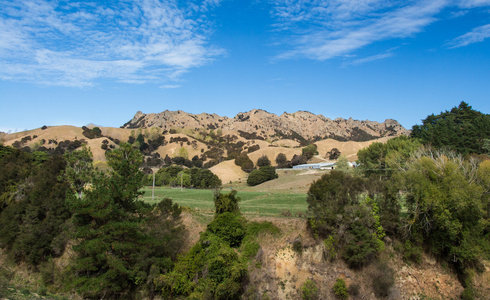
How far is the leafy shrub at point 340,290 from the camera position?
981 inches

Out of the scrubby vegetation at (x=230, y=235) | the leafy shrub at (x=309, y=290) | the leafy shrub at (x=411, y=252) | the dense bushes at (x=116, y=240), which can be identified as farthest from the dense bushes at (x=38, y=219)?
the leafy shrub at (x=411, y=252)

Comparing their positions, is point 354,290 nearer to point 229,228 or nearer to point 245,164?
point 229,228

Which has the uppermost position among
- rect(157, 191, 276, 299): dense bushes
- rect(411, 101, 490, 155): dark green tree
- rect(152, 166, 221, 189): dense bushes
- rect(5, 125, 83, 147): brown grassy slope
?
rect(5, 125, 83, 147): brown grassy slope

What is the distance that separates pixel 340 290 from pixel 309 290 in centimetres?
238

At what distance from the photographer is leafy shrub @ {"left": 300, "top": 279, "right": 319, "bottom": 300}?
24969mm

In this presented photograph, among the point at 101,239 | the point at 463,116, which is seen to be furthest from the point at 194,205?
the point at 463,116

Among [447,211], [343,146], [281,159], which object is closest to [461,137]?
[447,211]

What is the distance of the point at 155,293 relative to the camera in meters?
26.0

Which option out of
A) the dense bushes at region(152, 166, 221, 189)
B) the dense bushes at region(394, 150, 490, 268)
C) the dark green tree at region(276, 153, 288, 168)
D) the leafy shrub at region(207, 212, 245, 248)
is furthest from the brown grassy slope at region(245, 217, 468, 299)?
the dark green tree at region(276, 153, 288, 168)

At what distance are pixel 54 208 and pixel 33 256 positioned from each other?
500 cm

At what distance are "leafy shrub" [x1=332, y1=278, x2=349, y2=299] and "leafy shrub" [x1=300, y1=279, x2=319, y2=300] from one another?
4.74 feet

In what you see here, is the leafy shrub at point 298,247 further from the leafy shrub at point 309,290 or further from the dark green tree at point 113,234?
the dark green tree at point 113,234

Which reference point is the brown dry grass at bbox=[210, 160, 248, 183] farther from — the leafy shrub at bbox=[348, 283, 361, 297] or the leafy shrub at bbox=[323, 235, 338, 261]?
the leafy shrub at bbox=[348, 283, 361, 297]

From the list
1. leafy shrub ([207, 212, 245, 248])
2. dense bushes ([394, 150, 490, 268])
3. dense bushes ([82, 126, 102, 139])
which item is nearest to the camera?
dense bushes ([394, 150, 490, 268])
